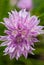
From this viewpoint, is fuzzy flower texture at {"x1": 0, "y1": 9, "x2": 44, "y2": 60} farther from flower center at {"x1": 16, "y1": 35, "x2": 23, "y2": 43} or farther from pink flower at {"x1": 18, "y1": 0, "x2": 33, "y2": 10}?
pink flower at {"x1": 18, "y1": 0, "x2": 33, "y2": 10}

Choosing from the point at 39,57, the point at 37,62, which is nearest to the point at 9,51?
the point at 37,62

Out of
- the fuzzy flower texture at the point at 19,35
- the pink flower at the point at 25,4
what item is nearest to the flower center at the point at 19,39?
the fuzzy flower texture at the point at 19,35

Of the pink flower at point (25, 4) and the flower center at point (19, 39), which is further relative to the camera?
the pink flower at point (25, 4)

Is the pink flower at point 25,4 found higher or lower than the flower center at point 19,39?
higher

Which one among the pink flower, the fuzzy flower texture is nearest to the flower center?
the fuzzy flower texture

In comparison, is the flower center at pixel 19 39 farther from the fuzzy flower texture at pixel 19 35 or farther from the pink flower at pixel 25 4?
the pink flower at pixel 25 4

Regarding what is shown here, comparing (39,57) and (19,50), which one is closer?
(19,50)

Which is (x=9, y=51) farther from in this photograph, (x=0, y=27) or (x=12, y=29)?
(x=0, y=27)

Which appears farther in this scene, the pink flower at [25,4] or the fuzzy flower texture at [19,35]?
the pink flower at [25,4]

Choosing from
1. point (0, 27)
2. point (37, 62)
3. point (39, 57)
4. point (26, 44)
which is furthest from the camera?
point (39, 57)

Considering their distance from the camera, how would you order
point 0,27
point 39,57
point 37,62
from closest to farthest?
point 0,27 → point 37,62 → point 39,57

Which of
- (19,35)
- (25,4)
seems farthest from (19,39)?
(25,4)
